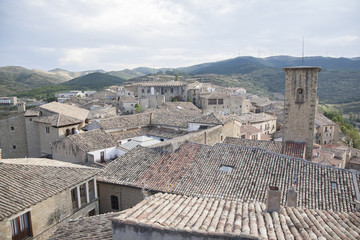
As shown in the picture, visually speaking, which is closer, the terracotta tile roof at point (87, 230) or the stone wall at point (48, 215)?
the terracotta tile roof at point (87, 230)

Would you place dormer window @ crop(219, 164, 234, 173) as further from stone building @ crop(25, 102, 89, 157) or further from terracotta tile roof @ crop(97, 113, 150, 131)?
stone building @ crop(25, 102, 89, 157)

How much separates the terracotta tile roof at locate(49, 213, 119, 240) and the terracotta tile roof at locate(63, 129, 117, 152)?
11490 mm

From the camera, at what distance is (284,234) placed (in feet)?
16.9

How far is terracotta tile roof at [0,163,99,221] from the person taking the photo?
388 inches

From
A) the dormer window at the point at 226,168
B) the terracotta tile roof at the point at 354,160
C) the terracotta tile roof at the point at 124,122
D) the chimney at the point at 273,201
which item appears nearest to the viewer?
the chimney at the point at 273,201

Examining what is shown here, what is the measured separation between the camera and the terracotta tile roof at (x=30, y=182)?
32.4ft

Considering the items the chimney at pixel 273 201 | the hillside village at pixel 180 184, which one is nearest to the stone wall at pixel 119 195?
the hillside village at pixel 180 184

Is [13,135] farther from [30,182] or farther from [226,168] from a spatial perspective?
[226,168]

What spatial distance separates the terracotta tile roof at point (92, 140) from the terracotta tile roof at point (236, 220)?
15.4 metres

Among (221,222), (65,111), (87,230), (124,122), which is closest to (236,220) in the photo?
(221,222)

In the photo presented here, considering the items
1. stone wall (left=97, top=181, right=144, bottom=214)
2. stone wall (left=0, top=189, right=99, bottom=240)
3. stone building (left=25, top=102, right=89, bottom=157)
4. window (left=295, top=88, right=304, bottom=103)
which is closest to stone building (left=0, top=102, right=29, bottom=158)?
stone building (left=25, top=102, right=89, bottom=157)

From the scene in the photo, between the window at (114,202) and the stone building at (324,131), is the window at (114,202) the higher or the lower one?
the higher one

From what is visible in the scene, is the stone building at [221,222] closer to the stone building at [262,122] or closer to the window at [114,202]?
the window at [114,202]

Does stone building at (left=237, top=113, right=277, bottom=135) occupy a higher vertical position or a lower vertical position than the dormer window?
lower
